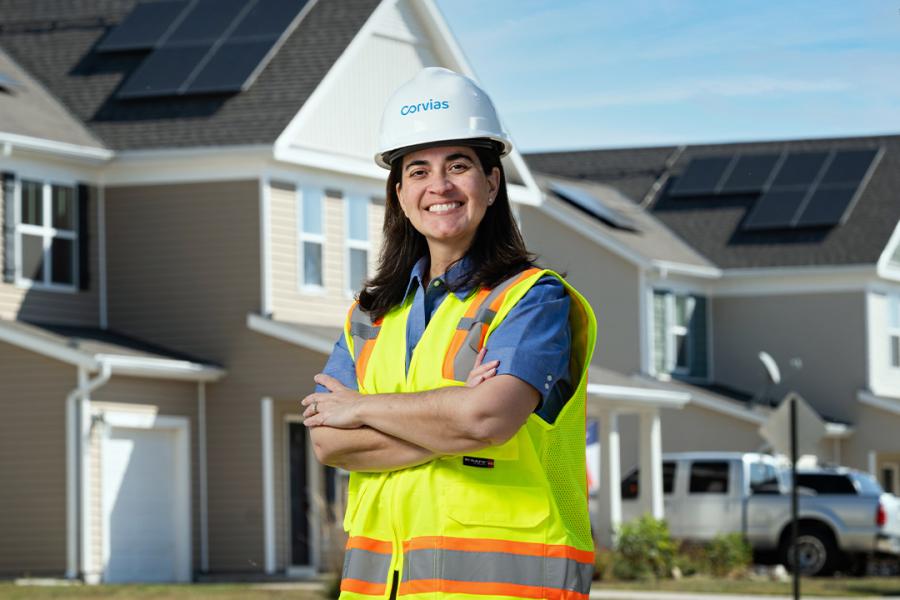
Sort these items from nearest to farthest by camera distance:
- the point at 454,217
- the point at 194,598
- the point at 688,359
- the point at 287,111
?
1. the point at 454,217
2. the point at 194,598
3. the point at 287,111
4. the point at 688,359

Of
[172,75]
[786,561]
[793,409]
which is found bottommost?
[786,561]

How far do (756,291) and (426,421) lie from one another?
112 ft

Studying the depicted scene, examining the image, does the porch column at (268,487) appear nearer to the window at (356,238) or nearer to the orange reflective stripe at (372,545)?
the window at (356,238)

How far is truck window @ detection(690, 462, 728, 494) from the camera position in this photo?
2819 centimetres

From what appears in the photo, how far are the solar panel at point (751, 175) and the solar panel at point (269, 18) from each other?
1502 centimetres

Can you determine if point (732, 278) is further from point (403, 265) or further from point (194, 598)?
point (403, 265)

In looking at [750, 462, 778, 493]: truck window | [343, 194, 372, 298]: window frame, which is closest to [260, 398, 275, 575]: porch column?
[343, 194, 372, 298]: window frame

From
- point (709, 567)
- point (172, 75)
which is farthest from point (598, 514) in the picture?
point (172, 75)

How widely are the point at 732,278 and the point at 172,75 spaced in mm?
15307

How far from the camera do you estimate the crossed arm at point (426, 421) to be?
371 cm

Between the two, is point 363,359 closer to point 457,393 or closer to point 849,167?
point 457,393

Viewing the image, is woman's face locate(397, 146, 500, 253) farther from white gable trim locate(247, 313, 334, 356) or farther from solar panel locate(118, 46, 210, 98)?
solar panel locate(118, 46, 210, 98)

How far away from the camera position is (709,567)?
26859mm

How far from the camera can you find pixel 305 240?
25.4m
